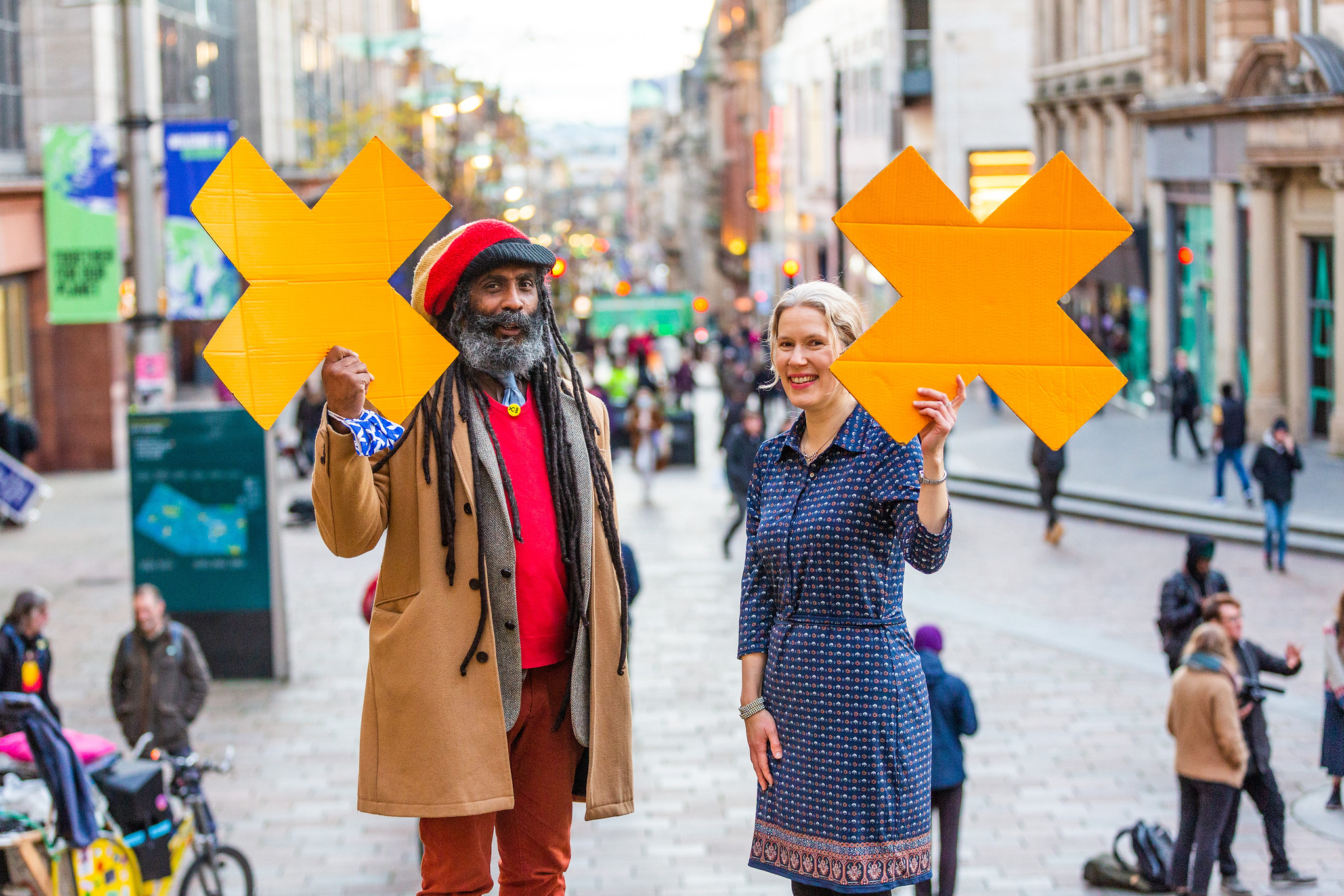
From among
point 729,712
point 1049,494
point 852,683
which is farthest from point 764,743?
point 1049,494

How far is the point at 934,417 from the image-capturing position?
11.7 feet

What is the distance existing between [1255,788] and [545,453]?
6148 mm

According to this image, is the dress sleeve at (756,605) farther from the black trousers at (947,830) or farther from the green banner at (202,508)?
the green banner at (202,508)

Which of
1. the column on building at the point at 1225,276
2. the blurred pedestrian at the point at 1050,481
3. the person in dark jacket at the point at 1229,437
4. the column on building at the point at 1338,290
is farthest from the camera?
the column on building at the point at 1225,276

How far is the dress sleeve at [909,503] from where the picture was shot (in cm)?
369

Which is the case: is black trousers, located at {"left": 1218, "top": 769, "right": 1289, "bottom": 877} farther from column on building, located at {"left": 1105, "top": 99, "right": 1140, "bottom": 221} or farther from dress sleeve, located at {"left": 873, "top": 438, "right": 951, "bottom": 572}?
column on building, located at {"left": 1105, "top": 99, "right": 1140, "bottom": 221}

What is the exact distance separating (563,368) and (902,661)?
112 cm

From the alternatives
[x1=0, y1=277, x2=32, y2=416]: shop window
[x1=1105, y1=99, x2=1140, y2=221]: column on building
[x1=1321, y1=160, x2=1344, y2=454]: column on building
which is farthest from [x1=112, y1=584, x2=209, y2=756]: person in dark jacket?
[x1=1105, y1=99, x2=1140, y2=221]: column on building

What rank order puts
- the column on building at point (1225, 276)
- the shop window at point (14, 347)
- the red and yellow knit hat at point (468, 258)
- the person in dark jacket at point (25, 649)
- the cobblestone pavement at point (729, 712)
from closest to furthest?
the red and yellow knit hat at point (468, 258), the cobblestone pavement at point (729, 712), the person in dark jacket at point (25, 649), the shop window at point (14, 347), the column on building at point (1225, 276)

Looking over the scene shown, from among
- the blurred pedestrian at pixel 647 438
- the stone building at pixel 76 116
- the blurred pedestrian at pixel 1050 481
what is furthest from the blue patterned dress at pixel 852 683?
the blurred pedestrian at pixel 647 438

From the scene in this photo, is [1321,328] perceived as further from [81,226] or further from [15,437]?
[15,437]

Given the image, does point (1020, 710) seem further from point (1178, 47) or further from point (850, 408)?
point (1178, 47)

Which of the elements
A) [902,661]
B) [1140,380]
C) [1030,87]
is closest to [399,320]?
[902,661]

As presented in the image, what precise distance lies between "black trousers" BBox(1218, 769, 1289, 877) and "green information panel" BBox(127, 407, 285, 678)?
799cm
